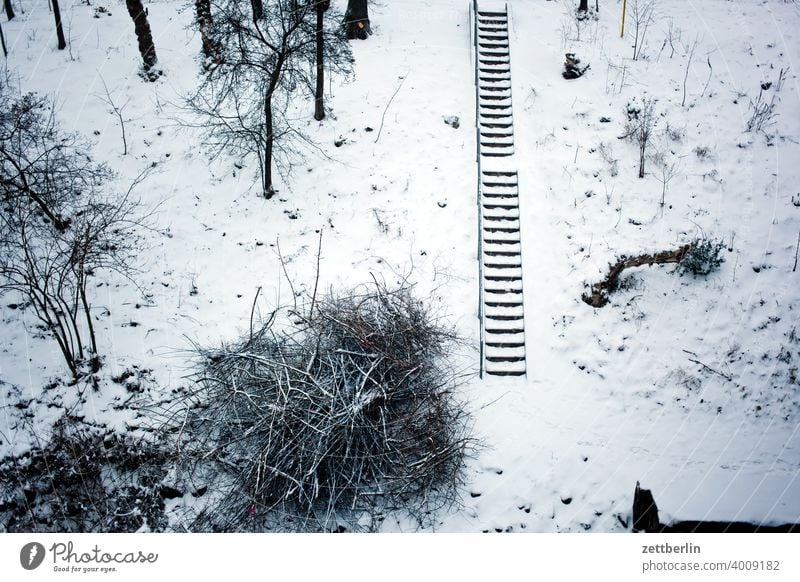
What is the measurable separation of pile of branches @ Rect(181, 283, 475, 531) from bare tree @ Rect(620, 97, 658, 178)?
7307 mm

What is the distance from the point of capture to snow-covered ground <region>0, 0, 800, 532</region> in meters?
10.3

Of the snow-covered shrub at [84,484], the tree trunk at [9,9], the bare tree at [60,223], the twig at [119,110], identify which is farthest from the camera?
the tree trunk at [9,9]

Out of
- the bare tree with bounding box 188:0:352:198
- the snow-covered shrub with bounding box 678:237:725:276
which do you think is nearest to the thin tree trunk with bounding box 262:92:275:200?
the bare tree with bounding box 188:0:352:198

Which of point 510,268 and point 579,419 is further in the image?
point 510,268

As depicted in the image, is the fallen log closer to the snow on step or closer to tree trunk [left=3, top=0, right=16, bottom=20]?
the snow on step

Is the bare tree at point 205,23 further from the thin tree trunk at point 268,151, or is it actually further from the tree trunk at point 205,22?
the thin tree trunk at point 268,151

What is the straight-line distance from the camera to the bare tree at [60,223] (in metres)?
11.6

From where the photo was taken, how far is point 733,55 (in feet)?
51.4

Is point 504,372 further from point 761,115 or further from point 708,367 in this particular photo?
point 761,115

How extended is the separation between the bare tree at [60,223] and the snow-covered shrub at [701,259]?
11488 millimetres

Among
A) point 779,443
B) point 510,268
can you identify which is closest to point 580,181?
point 510,268

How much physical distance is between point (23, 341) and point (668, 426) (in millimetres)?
12405

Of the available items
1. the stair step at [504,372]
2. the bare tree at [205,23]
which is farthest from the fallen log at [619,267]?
the bare tree at [205,23]
